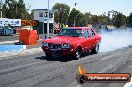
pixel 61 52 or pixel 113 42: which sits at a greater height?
pixel 61 52

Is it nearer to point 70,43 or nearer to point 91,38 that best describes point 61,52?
point 70,43

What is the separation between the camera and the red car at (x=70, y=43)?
1295 cm

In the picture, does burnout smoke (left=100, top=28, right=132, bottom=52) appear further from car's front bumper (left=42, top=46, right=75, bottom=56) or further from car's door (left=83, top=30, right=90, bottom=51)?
car's front bumper (left=42, top=46, right=75, bottom=56)

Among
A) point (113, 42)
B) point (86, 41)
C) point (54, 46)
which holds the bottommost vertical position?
point (113, 42)

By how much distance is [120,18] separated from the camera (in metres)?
151

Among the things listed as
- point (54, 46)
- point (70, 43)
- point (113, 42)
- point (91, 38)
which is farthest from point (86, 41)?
point (113, 42)

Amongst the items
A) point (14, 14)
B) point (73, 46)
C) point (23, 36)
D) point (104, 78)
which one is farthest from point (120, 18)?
point (104, 78)

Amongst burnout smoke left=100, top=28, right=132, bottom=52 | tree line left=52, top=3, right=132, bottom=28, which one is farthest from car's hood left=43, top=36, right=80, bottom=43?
tree line left=52, top=3, right=132, bottom=28

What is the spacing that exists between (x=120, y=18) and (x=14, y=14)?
7312 cm

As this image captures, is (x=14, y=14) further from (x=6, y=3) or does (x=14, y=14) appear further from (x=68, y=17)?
(x=68, y=17)

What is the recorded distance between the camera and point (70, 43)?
1288 centimetres

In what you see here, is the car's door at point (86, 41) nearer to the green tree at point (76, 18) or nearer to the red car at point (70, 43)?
the red car at point (70, 43)

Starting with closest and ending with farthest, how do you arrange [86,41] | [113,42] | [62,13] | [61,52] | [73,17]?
Answer: [61,52]
[86,41]
[113,42]
[73,17]
[62,13]

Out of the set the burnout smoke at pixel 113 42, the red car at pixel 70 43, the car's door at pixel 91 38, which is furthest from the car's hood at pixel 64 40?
the burnout smoke at pixel 113 42
